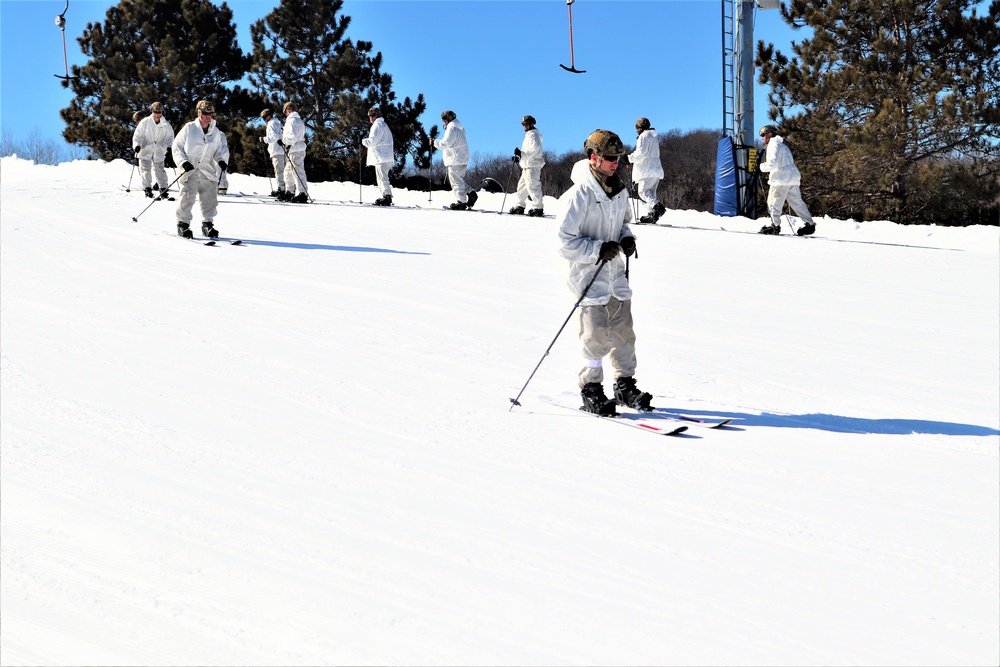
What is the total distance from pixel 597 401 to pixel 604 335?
1.41 feet

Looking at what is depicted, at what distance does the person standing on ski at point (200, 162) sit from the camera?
11.7m

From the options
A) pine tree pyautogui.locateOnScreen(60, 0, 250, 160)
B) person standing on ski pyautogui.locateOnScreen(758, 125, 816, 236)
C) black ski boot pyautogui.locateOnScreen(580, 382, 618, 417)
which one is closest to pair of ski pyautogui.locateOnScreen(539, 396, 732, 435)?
black ski boot pyautogui.locateOnScreen(580, 382, 618, 417)

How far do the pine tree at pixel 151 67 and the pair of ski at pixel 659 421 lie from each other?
1168 inches

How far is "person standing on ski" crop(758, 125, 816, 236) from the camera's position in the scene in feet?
49.2

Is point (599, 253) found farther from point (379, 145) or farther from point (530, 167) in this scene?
point (379, 145)

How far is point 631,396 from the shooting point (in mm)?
6438

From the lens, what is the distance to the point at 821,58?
2317 centimetres

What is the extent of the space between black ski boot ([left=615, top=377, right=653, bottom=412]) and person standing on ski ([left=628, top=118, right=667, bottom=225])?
32.9 feet

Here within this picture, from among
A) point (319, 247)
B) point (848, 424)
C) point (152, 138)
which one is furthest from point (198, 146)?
point (848, 424)

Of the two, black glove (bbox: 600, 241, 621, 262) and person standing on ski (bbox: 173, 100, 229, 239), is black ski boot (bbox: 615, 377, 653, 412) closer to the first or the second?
black glove (bbox: 600, 241, 621, 262)

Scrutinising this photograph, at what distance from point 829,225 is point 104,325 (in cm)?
1386

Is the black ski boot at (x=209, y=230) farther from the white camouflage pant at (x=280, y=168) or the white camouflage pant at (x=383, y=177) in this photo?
Answer: the white camouflage pant at (x=280, y=168)

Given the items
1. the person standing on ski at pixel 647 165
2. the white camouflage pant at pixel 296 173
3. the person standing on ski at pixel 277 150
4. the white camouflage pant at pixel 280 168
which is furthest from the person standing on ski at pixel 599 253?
the white camouflage pant at pixel 280 168

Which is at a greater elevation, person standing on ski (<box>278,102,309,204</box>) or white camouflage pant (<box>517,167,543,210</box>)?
person standing on ski (<box>278,102,309,204</box>)
